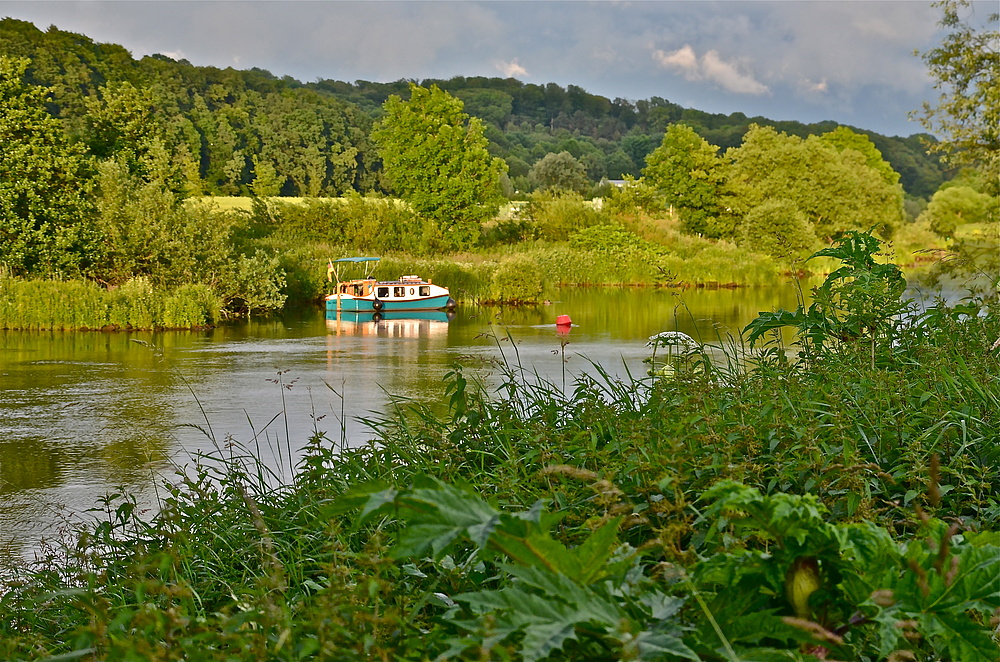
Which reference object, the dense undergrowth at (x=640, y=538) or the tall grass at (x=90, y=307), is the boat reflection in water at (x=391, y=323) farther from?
the dense undergrowth at (x=640, y=538)

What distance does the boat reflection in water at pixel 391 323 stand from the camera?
1652 cm

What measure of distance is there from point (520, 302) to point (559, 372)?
12899mm

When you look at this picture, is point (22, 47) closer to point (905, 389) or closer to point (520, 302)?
point (520, 302)

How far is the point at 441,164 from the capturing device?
1423 inches

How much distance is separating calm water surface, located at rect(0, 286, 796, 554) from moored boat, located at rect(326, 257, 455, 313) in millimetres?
775

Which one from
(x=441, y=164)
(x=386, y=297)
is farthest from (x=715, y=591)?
(x=441, y=164)

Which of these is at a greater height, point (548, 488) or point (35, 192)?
point (35, 192)

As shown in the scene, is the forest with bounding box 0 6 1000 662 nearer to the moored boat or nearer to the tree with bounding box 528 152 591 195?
the moored boat

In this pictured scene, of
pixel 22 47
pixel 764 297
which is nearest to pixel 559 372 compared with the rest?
→ pixel 764 297

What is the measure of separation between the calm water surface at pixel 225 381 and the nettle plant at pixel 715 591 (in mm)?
1995

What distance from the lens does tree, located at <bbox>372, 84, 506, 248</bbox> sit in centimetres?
3547

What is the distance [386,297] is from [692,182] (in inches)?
948

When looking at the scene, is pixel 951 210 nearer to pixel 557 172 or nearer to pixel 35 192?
pixel 557 172

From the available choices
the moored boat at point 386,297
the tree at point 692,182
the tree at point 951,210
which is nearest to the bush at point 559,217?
the tree at point 692,182
